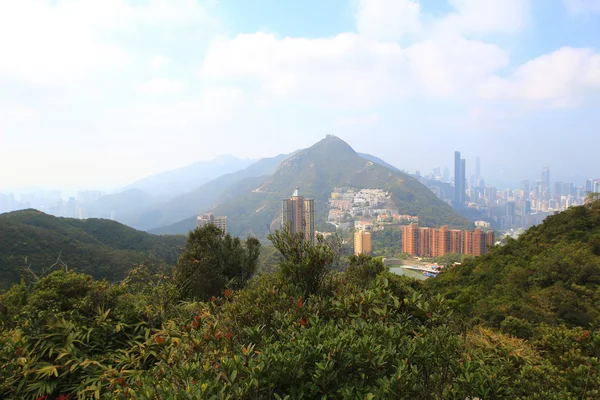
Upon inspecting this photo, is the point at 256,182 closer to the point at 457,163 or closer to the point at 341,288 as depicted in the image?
the point at 457,163

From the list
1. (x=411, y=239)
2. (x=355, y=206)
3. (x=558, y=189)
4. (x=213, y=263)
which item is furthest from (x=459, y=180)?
(x=213, y=263)

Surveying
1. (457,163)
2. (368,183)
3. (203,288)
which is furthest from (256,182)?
(203,288)

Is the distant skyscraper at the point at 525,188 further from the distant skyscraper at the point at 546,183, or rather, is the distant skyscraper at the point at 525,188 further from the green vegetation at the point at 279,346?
the green vegetation at the point at 279,346


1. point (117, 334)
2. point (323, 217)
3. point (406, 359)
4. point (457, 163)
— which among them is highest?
point (457, 163)

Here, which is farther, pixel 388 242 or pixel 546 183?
pixel 546 183

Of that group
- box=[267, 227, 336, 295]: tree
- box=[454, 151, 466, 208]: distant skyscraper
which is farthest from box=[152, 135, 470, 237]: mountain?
box=[267, 227, 336, 295]: tree

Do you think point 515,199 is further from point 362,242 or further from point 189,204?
point 189,204
